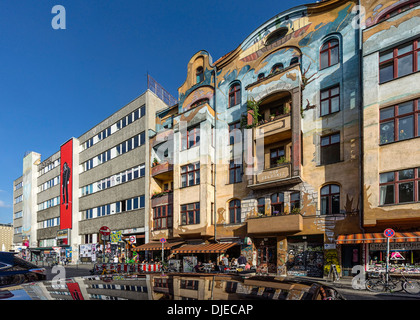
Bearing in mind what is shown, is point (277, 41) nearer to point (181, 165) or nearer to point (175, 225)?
point (181, 165)

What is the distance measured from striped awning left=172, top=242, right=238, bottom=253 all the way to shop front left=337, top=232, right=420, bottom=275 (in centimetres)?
786

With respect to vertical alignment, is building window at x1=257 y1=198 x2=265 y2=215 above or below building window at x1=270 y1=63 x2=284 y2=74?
below

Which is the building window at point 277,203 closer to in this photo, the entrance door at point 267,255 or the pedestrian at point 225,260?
the entrance door at point 267,255

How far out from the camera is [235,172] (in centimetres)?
2186

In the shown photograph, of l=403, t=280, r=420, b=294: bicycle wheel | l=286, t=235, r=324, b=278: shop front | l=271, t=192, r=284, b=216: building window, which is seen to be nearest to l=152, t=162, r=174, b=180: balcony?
l=271, t=192, r=284, b=216: building window

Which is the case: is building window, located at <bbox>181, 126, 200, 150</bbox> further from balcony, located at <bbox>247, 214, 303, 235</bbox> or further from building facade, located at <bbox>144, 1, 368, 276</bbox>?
balcony, located at <bbox>247, 214, 303, 235</bbox>

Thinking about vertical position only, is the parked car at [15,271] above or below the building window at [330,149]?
below

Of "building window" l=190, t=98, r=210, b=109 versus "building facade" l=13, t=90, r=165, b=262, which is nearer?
"building window" l=190, t=98, r=210, b=109

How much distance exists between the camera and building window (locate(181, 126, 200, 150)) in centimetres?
2322

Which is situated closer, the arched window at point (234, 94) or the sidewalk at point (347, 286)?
the sidewalk at point (347, 286)

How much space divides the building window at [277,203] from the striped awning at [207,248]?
4.02 metres

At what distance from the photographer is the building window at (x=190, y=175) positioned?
22.7 m

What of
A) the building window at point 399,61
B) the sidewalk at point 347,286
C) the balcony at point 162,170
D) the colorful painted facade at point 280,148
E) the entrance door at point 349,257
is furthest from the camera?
the balcony at point 162,170

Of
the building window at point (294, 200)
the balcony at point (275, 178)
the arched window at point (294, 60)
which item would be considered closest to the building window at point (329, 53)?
the arched window at point (294, 60)
